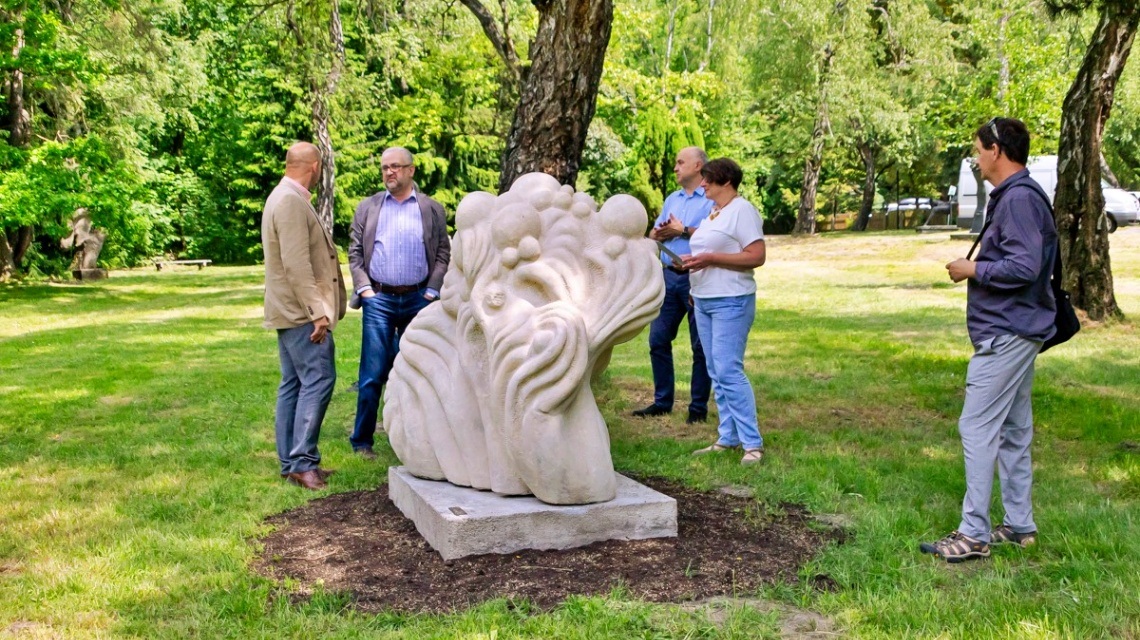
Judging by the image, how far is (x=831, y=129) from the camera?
3191cm

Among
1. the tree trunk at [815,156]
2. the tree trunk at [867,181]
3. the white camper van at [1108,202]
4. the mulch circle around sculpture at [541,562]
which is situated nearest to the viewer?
the mulch circle around sculpture at [541,562]

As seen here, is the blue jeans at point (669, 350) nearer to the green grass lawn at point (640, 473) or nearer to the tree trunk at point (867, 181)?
the green grass lawn at point (640, 473)

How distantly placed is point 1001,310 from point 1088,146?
751cm

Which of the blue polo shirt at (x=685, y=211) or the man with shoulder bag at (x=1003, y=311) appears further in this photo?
the blue polo shirt at (x=685, y=211)

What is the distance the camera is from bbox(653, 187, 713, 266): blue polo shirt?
719 centimetres

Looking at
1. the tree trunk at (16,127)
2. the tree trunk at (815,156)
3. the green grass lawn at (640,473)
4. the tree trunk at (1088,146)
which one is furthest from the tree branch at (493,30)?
the tree trunk at (815,156)

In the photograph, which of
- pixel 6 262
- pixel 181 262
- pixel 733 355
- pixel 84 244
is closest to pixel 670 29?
pixel 181 262

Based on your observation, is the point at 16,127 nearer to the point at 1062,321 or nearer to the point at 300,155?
the point at 300,155

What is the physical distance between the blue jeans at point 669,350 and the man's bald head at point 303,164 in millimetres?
2845

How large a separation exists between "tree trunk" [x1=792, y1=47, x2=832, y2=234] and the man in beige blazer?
2667 centimetres

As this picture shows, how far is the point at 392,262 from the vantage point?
256 inches

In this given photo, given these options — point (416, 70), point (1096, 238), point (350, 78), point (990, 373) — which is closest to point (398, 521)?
point (990, 373)

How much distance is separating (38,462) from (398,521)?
306 centimetres

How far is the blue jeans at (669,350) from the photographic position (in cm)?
756
